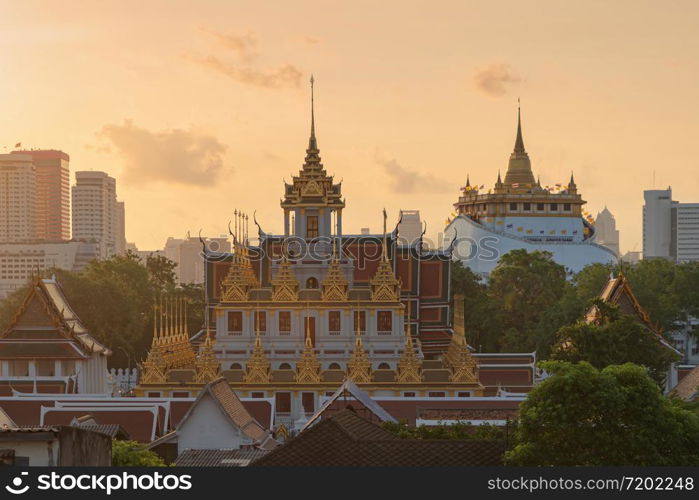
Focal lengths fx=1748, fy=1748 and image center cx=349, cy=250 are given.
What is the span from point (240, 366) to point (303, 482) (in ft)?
138

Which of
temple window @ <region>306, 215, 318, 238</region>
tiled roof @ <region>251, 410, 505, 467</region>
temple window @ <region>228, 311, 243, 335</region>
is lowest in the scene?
tiled roof @ <region>251, 410, 505, 467</region>

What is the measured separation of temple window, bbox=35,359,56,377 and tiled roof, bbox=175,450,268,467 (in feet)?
96.6

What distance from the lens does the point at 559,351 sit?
6650 cm

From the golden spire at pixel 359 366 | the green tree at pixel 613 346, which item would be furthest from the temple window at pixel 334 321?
the green tree at pixel 613 346

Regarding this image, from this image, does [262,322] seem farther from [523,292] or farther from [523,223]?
[523,223]

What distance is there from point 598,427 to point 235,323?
3828 cm

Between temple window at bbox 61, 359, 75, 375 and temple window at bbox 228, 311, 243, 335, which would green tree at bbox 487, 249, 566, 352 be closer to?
temple window at bbox 228, 311, 243, 335

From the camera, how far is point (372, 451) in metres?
36.8

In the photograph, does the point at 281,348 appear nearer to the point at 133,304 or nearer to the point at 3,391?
the point at 3,391

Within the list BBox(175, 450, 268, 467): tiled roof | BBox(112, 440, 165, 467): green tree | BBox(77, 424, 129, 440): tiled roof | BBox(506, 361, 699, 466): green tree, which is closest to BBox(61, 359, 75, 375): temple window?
BBox(77, 424, 129, 440): tiled roof

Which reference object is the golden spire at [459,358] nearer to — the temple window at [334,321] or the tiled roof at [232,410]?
the temple window at [334,321]

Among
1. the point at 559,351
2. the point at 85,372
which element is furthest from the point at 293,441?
the point at 85,372

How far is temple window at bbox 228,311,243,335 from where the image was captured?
72.9 m

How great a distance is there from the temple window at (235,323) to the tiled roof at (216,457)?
82.8 ft
